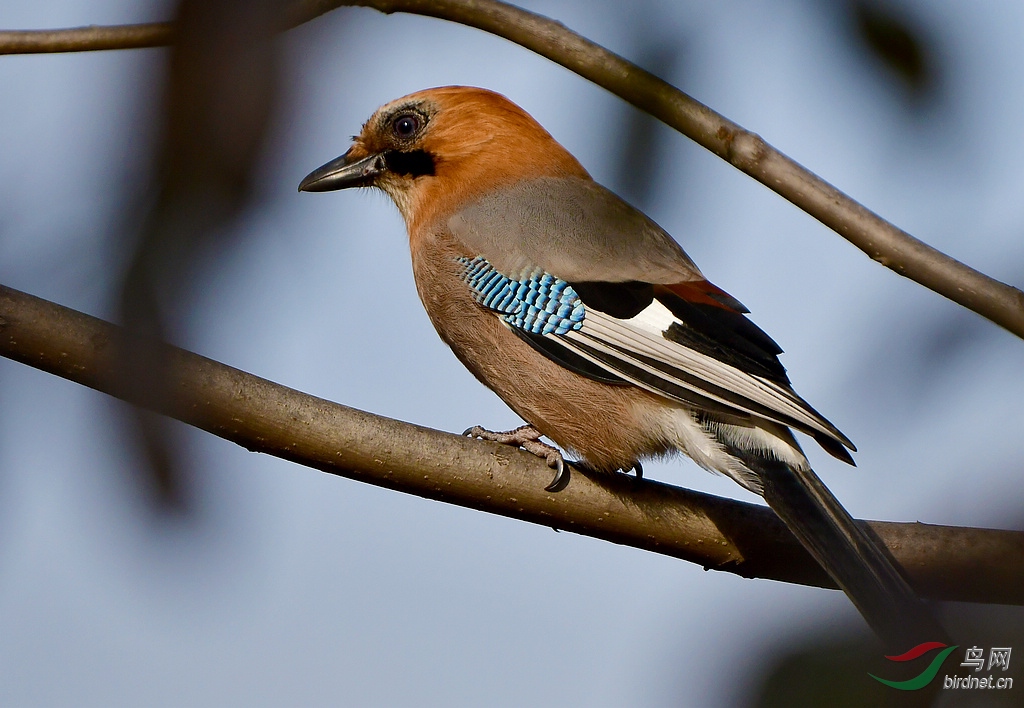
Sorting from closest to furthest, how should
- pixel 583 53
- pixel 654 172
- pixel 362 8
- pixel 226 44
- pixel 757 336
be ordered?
pixel 226 44 < pixel 654 172 < pixel 362 8 < pixel 583 53 < pixel 757 336

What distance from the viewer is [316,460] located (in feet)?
9.53

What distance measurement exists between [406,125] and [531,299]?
1467 millimetres

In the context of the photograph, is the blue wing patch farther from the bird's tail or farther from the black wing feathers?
the bird's tail

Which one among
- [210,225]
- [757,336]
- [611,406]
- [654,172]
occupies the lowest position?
[611,406]

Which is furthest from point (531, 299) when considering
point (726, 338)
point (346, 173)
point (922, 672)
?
point (922, 672)

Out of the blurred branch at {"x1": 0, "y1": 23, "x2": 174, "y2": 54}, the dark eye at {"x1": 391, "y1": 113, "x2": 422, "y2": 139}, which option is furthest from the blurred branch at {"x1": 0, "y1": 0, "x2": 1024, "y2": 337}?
the dark eye at {"x1": 391, "y1": 113, "x2": 422, "y2": 139}

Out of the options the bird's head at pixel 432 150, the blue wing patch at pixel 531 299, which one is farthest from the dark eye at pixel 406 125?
the blue wing patch at pixel 531 299

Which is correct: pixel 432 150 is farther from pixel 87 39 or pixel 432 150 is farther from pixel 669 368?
pixel 87 39

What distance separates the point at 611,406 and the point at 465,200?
1.39m

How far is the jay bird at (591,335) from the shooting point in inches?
134

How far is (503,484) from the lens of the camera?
10.5 feet

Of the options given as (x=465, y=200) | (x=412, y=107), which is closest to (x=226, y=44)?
(x=465, y=200)

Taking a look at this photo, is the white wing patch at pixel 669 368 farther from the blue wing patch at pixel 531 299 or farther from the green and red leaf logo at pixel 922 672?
the green and red leaf logo at pixel 922 672

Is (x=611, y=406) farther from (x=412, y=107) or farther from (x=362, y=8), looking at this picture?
(x=362, y=8)
